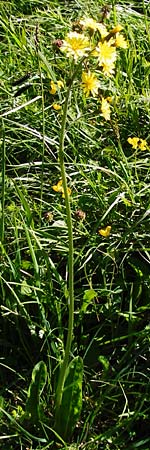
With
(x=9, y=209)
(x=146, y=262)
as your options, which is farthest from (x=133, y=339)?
(x=9, y=209)

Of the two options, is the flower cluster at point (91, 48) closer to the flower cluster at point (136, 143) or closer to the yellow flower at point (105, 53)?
the yellow flower at point (105, 53)

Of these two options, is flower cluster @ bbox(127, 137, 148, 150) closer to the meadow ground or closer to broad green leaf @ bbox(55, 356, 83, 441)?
the meadow ground

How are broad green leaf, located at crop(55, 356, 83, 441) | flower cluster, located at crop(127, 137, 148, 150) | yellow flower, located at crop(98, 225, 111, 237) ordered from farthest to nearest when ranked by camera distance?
1. flower cluster, located at crop(127, 137, 148, 150)
2. yellow flower, located at crop(98, 225, 111, 237)
3. broad green leaf, located at crop(55, 356, 83, 441)

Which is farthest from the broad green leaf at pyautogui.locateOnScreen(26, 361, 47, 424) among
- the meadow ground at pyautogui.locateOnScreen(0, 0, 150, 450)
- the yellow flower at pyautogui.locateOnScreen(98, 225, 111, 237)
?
the yellow flower at pyautogui.locateOnScreen(98, 225, 111, 237)

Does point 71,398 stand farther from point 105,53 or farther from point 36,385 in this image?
point 105,53

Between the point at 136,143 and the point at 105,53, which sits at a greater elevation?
the point at 105,53

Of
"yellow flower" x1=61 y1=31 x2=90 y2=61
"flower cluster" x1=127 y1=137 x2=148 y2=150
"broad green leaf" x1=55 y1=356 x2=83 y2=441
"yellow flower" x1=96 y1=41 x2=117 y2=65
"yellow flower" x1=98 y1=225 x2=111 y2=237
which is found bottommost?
"broad green leaf" x1=55 y1=356 x2=83 y2=441

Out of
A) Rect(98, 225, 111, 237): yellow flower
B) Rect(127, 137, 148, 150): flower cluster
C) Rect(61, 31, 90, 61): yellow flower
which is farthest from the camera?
Rect(127, 137, 148, 150): flower cluster

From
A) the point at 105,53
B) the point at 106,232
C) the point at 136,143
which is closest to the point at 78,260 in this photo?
the point at 106,232
